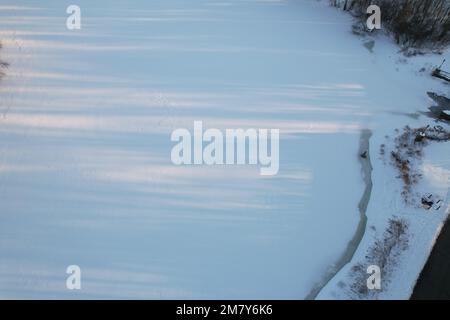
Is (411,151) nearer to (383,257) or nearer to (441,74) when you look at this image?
(441,74)

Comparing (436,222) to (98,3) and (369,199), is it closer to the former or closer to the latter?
(369,199)

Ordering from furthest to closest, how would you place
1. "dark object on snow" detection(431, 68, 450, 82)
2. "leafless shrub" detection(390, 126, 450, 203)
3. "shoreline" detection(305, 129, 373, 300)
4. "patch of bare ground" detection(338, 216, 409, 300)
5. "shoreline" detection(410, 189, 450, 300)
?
"dark object on snow" detection(431, 68, 450, 82) < "leafless shrub" detection(390, 126, 450, 203) < "shoreline" detection(305, 129, 373, 300) < "patch of bare ground" detection(338, 216, 409, 300) < "shoreline" detection(410, 189, 450, 300)

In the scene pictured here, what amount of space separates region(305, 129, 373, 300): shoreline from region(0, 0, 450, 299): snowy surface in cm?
24

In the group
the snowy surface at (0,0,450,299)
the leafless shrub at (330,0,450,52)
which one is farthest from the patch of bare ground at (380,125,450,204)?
the leafless shrub at (330,0,450,52)

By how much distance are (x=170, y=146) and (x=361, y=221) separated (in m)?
8.58

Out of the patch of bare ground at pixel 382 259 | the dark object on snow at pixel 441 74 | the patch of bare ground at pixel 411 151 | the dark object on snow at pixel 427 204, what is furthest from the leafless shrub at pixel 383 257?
the dark object on snow at pixel 441 74

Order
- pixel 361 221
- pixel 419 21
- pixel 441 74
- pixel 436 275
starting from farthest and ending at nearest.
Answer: pixel 419 21
pixel 441 74
pixel 361 221
pixel 436 275

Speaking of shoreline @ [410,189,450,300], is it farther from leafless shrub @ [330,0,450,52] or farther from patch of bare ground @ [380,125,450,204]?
leafless shrub @ [330,0,450,52]

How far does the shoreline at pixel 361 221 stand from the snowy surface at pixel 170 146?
235 millimetres

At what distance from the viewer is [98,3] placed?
24.6 metres

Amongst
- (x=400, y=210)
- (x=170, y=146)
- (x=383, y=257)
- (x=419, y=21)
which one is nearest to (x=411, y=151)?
(x=400, y=210)

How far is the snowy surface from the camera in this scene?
58.5 feet

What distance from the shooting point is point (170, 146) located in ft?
67.7
